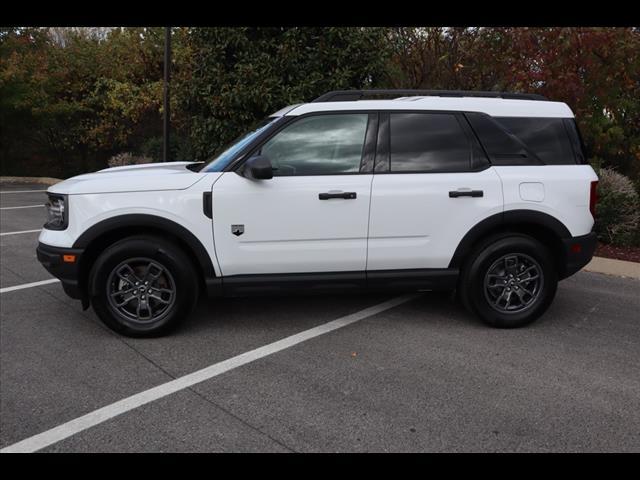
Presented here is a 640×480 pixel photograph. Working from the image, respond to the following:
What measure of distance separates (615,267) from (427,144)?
3652mm

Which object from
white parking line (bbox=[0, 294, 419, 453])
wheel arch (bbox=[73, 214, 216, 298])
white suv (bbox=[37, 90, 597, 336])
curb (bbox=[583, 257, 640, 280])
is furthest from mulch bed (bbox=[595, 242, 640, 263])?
wheel arch (bbox=[73, 214, 216, 298])

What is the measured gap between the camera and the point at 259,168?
4059mm

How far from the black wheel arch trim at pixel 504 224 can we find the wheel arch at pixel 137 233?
2.01 metres

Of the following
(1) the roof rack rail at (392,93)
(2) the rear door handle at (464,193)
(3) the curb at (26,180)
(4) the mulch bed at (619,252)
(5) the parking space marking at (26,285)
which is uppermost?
(1) the roof rack rail at (392,93)

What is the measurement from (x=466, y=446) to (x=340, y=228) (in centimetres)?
197

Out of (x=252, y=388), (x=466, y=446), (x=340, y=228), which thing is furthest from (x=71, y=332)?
(x=466, y=446)

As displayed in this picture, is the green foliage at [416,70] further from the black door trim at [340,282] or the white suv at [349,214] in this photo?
the black door trim at [340,282]

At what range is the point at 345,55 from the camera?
345 inches

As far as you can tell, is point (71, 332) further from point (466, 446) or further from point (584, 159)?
point (584, 159)

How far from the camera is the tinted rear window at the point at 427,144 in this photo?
4465mm

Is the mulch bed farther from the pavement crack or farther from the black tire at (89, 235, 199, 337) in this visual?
the pavement crack

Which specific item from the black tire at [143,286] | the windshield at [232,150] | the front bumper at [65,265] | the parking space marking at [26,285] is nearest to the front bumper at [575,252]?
the windshield at [232,150]

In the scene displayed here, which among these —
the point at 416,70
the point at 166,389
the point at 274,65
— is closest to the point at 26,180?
the point at 274,65

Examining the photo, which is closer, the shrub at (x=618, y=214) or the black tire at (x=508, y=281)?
the black tire at (x=508, y=281)
